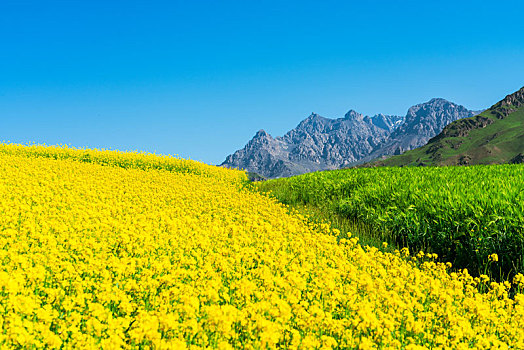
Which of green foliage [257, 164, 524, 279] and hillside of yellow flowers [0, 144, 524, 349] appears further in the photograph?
green foliage [257, 164, 524, 279]

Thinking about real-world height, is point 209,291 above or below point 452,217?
below

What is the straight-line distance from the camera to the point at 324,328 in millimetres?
4074

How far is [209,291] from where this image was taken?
4.29 meters

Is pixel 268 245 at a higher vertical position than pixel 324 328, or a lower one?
higher

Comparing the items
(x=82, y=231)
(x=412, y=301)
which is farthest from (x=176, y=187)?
(x=412, y=301)

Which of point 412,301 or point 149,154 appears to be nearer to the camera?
point 412,301

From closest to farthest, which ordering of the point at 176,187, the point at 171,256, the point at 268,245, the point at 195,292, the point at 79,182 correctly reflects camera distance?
1. the point at 195,292
2. the point at 171,256
3. the point at 268,245
4. the point at 79,182
5. the point at 176,187

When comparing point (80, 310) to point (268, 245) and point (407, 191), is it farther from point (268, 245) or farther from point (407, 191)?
point (407, 191)

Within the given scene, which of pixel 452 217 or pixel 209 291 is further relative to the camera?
pixel 452 217

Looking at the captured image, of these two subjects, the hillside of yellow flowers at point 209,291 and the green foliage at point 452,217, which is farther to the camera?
the green foliage at point 452,217

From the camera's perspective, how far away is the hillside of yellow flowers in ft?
12.2

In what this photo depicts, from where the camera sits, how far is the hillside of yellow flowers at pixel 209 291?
3711 mm

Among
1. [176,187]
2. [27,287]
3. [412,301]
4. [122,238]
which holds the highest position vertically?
[176,187]

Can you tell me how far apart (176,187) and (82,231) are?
804 centimetres
